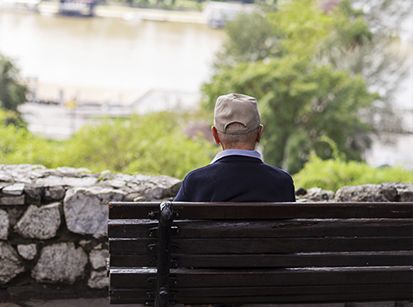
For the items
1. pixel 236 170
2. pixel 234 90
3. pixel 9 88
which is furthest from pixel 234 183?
pixel 9 88

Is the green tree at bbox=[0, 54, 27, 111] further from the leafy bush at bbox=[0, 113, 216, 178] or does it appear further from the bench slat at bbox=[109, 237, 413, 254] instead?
the bench slat at bbox=[109, 237, 413, 254]

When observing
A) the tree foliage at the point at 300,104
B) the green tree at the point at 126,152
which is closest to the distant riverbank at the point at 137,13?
Result: the tree foliage at the point at 300,104

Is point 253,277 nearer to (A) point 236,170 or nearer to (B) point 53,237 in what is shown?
(A) point 236,170

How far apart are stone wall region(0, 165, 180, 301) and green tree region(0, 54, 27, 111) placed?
26.7m

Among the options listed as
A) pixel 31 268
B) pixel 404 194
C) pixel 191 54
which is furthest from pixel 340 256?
pixel 191 54

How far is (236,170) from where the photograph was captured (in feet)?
8.08

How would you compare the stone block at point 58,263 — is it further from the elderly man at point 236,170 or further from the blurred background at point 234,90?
the blurred background at point 234,90

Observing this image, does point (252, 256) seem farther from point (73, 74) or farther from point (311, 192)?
point (73, 74)

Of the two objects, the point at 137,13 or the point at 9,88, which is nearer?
the point at 9,88

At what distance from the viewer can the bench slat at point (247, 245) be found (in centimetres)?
234

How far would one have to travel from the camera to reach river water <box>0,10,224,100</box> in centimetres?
5869

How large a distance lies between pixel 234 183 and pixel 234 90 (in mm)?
22100

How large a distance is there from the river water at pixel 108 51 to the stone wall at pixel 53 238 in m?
48.6

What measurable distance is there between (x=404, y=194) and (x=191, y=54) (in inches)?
2479
